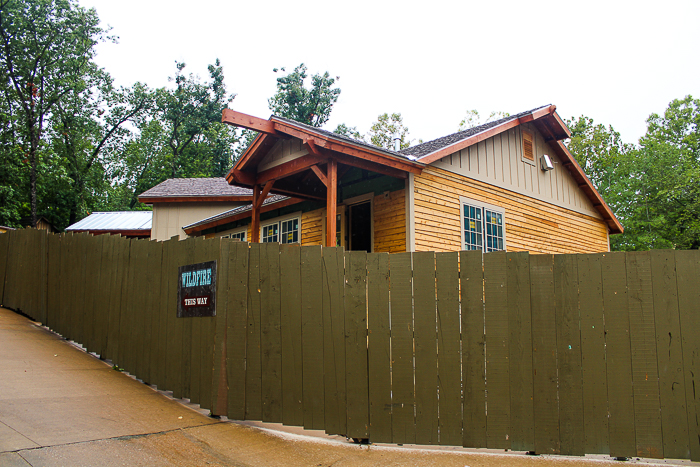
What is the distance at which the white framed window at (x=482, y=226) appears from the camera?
10.8 m

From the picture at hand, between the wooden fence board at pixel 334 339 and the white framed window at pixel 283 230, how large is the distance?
8255 mm

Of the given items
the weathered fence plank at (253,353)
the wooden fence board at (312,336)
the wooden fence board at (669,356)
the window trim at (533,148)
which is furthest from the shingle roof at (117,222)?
Result: the wooden fence board at (669,356)

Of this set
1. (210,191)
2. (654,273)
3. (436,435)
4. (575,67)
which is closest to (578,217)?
(654,273)

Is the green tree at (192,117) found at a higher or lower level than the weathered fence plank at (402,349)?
higher

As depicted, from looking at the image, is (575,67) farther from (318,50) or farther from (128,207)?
(128,207)

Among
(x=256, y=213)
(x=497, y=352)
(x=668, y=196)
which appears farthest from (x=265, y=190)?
(x=668, y=196)

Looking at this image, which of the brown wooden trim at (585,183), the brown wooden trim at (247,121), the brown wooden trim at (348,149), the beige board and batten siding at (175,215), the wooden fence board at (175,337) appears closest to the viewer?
the wooden fence board at (175,337)

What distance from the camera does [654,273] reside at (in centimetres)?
425

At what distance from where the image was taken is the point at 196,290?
5270 mm

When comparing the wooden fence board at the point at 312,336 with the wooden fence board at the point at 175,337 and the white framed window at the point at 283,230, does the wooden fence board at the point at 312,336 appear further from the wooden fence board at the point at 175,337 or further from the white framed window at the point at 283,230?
the white framed window at the point at 283,230

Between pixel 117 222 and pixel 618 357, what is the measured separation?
1139 inches

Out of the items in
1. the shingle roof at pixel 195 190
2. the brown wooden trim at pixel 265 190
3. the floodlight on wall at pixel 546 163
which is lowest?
the brown wooden trim at pixel 265 190

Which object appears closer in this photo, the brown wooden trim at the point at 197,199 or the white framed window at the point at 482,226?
the white framed window at the point at 482,226

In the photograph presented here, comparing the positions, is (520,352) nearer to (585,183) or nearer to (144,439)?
(144,439)
